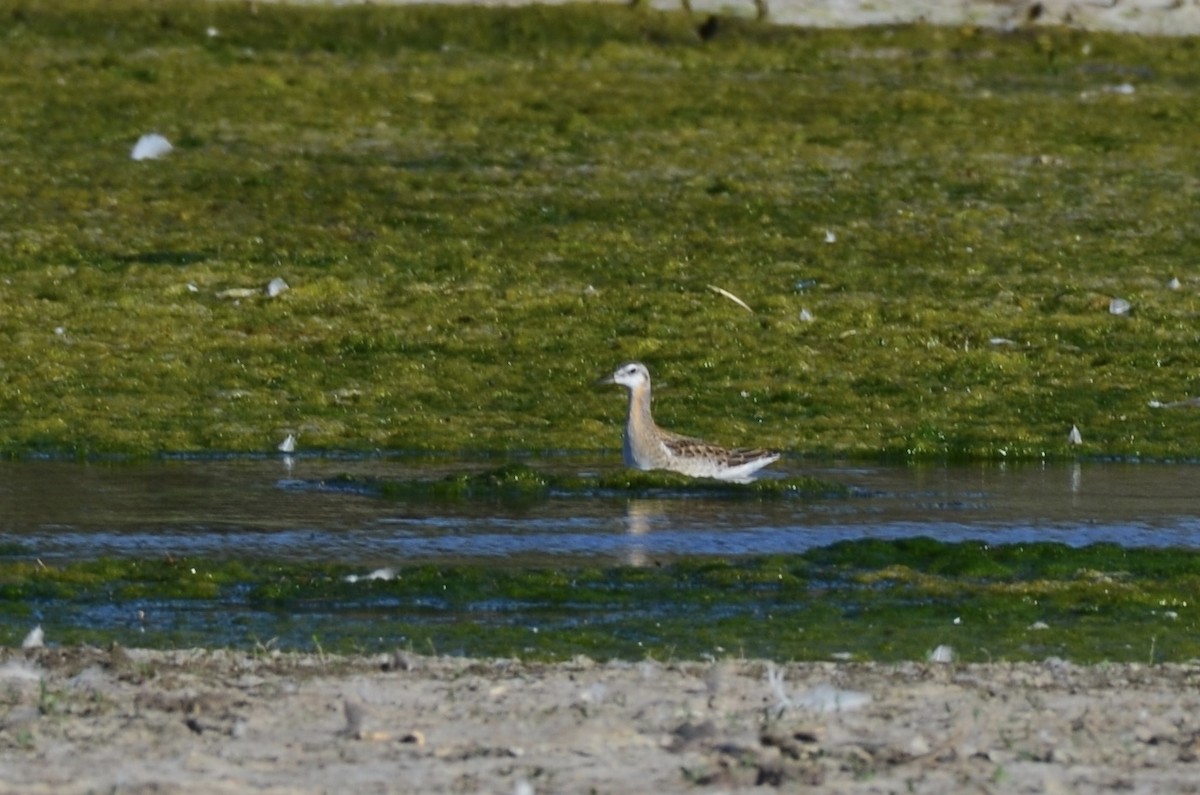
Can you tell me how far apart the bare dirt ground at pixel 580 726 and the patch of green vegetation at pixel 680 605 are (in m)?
0.93

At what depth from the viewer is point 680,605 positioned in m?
12.2

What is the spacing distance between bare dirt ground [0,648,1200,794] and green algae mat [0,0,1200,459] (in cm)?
811

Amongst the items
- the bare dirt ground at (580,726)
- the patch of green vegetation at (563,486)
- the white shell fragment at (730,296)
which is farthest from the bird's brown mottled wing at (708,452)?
the bare dirt ground at (580,726)

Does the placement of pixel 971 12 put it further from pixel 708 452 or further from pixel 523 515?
pixel 523 515

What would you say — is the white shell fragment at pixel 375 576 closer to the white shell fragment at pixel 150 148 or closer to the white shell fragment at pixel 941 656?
the white shell fragment at pixel 941 656

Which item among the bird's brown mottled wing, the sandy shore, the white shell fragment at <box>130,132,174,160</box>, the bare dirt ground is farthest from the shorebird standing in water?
the sandy shore

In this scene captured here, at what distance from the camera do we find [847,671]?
32.8ft

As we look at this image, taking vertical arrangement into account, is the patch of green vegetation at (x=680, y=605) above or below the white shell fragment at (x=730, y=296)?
below

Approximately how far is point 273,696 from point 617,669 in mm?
1408

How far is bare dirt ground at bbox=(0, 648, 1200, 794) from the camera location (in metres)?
8.15

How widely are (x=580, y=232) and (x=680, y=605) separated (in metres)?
12.8

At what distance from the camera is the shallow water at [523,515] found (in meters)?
13.8

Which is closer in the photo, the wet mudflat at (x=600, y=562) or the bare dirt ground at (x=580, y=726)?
the bare dirt ground at (x=580, y=726)

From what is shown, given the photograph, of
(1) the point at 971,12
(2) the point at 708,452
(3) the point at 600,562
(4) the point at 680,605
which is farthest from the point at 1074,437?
(1) the point at 971,12
